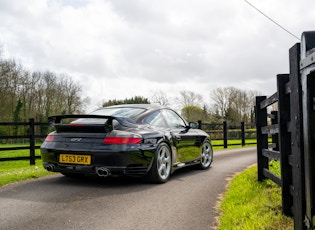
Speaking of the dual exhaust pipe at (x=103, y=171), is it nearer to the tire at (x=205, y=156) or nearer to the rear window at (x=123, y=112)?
the rear window at (x=123, y=112)

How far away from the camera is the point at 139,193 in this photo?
14.4 ft

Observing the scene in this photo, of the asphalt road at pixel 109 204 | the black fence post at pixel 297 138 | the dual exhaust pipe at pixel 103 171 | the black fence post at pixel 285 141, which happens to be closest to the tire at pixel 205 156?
the asphalt road at pixel 109 204

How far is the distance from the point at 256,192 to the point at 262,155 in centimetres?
93

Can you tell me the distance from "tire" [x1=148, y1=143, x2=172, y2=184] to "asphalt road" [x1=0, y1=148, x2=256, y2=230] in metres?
0.14

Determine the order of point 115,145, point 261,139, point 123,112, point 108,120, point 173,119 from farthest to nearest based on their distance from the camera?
1. point 173,119
2. point 123,112
3. point 261,139
4. point 108,120
5. point 115,145

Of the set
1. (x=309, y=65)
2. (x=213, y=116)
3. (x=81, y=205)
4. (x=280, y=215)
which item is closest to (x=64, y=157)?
(x=81, y=205)

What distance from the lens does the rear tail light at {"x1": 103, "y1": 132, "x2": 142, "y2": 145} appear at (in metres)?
4.62

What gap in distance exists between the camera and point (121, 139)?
4633 mm

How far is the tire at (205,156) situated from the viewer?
22.9 feet

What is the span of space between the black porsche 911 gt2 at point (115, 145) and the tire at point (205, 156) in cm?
138

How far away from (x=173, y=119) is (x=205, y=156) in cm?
145

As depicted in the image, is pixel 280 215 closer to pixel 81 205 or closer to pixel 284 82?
pixel 284 82

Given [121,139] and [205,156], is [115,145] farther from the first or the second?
[205,156]

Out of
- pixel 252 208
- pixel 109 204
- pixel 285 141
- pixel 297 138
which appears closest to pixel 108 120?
pixel 109 204
